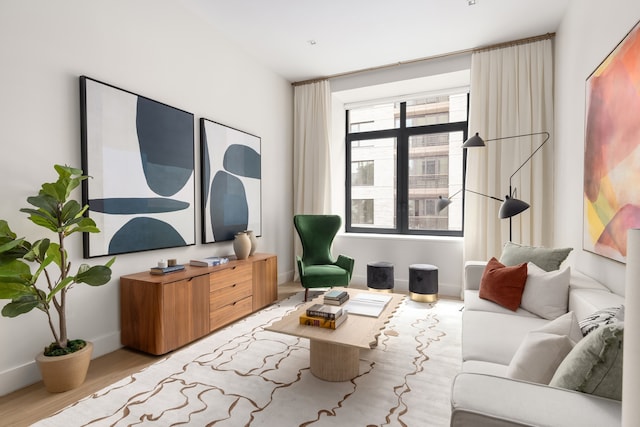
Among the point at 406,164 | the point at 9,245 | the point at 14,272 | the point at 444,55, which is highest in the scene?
the point at 444,55

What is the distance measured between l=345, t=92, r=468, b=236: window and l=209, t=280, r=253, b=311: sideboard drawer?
2398 mm

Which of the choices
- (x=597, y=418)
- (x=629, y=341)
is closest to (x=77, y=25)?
(x=629, y=341)

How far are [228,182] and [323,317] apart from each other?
7.31 feet

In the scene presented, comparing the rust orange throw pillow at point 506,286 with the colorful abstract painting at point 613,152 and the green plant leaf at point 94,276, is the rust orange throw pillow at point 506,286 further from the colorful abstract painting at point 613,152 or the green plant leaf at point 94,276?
the green plant leaf at point 94,276

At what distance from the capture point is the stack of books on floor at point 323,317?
212 centimetres

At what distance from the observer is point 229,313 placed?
3182mm

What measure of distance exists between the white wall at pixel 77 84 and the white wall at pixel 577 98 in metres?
3.43

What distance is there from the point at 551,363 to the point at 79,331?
2946mm

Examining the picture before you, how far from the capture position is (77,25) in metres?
2.37

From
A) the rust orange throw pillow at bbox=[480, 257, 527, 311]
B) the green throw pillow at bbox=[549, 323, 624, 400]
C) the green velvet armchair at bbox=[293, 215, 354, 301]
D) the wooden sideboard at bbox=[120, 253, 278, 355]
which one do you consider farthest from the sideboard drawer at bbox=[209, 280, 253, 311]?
the green throw pillow at bbox=[549, 323, 624, 400]

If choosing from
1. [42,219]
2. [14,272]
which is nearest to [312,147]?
[42,219]

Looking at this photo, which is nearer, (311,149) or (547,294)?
(547,294)

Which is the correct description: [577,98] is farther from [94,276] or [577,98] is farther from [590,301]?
[94,276]

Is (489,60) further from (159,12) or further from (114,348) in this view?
(114,348)
